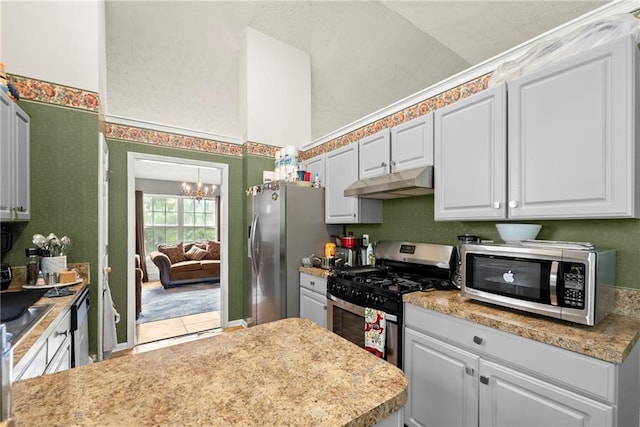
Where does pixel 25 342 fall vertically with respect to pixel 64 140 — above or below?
below

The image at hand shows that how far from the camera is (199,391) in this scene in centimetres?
73

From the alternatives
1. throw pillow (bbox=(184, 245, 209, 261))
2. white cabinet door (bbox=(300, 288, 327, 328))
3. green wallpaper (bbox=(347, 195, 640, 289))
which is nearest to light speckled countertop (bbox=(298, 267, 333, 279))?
white cabinet door (bbox=(300, 288, 327, 328))

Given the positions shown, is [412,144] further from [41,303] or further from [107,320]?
[107,320]

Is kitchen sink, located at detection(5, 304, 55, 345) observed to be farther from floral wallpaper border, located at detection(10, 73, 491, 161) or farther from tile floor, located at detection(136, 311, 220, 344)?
tile floor, located at detection(136, 311, 220, 344)

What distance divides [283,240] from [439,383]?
1.79 m

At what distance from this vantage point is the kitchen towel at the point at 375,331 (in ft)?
6.20

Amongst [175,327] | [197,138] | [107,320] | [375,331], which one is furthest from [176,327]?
[375,331]

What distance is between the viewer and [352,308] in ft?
7.07

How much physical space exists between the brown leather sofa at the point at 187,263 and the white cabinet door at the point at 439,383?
5.53m

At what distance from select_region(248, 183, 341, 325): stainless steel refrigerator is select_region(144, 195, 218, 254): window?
511 centimetres

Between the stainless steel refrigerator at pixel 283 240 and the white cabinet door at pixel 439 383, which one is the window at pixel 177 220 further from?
the white cabinet door at pixel 439 383

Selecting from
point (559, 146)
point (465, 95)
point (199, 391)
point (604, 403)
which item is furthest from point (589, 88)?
point (199, 391)

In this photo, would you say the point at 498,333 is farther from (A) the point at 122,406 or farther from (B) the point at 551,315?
(A) the point at 122,406

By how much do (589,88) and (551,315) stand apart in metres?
1.05
